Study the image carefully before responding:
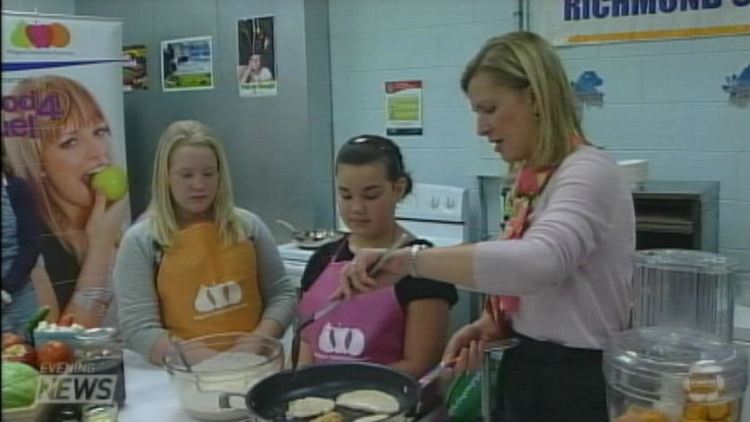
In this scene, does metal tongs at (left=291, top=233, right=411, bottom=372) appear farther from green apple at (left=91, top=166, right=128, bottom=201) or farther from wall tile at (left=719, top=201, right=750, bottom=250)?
green apple at (left=91, top=166, right=128, bottom=201)

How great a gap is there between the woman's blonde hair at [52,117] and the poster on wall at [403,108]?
1.30 m

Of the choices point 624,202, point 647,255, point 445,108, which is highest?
point 445,108

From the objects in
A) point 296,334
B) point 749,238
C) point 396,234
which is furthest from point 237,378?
point 749,238

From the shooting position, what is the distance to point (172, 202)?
1.99 meters

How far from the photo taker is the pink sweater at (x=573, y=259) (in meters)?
1.24

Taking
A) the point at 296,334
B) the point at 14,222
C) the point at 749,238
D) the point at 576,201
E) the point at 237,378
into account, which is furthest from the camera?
the point at 749,238

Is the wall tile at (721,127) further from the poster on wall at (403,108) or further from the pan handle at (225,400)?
the pan handle at (225,400)

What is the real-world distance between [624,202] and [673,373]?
0.32 metres

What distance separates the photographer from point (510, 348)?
4.85 feet

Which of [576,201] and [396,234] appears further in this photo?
[396,234]

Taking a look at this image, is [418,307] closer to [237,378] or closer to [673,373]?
[237,378]

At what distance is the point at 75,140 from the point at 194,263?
6.01 ft

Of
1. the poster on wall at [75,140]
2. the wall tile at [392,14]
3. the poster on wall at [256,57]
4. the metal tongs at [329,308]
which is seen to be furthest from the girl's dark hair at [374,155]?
the poster on wall at [256,57]

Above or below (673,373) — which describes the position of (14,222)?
above
